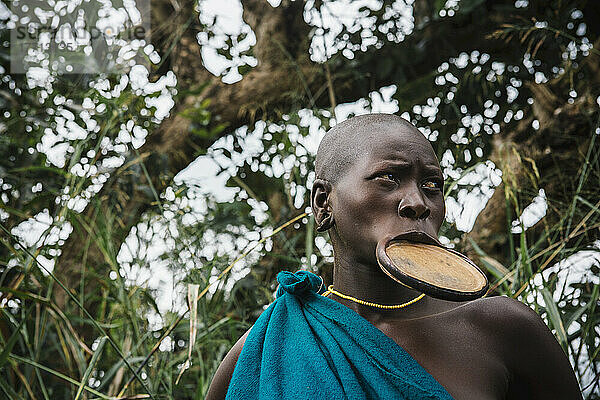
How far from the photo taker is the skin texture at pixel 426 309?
3.55ft

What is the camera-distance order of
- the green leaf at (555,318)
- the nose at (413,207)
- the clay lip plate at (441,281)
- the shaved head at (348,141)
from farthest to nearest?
the green leaf at (555,318)
the shaved head at (348,141)
the nose at (413,207)
the clay lip plate at (441,281)

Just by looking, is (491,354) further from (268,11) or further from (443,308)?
(268,11)

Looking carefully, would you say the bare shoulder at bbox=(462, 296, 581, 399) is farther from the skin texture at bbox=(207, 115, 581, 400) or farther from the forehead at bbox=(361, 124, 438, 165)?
the forehead at bbox=(361, 124, 438, 165)

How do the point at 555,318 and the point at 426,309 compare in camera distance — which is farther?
the point at 555,318

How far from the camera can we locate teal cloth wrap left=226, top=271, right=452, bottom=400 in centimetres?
104

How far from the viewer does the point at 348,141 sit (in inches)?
47.7

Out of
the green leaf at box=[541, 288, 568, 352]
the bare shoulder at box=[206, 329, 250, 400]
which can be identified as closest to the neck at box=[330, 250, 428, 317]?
the bare shoulder at box=[206, 329, 250, 400]

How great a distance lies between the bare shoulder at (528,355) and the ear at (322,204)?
294 millimetres

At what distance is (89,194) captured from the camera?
2.50 meters

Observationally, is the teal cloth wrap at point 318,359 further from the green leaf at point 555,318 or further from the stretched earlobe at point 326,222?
the green leaf at point 555,318

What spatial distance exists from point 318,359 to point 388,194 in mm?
286

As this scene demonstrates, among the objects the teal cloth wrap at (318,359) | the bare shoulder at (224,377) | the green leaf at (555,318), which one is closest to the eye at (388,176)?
the teal cloth wrap at (318,359)

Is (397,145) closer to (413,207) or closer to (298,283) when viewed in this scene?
(413,207)

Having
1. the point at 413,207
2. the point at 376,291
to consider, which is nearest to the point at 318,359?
the point at 376,291
